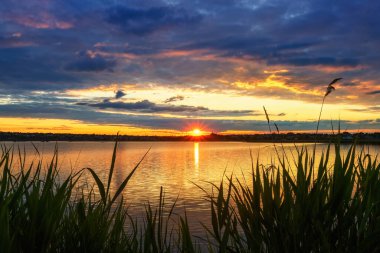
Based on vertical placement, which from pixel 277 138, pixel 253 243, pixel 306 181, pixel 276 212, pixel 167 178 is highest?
pixel 277 138

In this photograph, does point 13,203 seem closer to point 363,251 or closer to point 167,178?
point 363,251

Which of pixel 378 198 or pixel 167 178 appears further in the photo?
pixel 167 178

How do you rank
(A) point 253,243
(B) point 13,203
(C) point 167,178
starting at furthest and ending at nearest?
1. (C) point 167,178
2. (A) point 253,243
3. (B) point 13,203

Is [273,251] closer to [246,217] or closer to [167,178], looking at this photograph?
[246,217]

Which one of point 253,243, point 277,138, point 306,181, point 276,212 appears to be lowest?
point 253,243

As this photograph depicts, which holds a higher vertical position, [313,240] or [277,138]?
[277,138]

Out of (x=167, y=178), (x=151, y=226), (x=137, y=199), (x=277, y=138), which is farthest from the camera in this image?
(x=167, y=178)

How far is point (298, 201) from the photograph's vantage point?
230 inches

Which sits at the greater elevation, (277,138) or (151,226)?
(277,138)

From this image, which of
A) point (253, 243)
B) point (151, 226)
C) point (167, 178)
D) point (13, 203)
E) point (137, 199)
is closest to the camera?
point (13, 203)

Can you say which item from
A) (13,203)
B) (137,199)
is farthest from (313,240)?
(137,199)

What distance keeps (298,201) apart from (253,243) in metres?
1.12

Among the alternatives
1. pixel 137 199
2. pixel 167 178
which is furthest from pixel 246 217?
pixel 167 178

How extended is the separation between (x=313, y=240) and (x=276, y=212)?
25.0 inches
